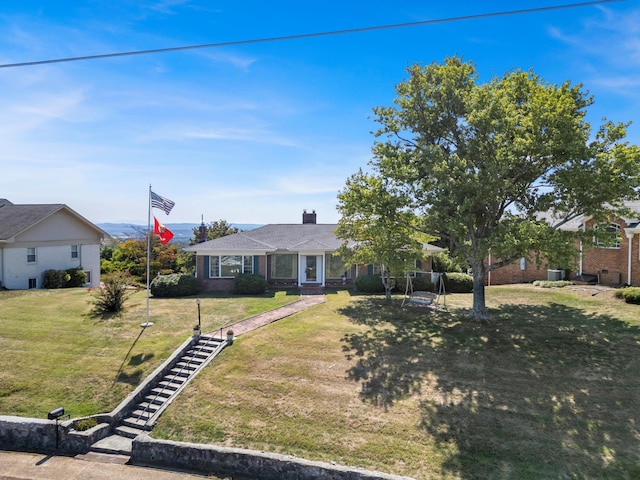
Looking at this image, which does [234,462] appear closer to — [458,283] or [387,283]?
[387,283]

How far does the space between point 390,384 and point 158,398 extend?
777cm

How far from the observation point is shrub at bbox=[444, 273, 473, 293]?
2498 cm

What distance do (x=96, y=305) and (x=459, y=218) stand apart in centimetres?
1807

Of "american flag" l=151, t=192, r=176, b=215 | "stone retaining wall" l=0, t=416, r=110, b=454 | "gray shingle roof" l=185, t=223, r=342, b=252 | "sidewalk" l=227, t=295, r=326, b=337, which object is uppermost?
"american flag" l=151, t=192, r=176, b=215

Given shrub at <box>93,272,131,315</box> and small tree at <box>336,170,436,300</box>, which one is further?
shrub at <box>93,272,131,315</box>

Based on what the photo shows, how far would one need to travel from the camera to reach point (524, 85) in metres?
15.8

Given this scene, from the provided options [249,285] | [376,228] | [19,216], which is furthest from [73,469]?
[19,216]

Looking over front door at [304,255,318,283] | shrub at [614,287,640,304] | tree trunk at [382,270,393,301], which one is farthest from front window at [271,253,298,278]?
shrub at [614,287,640,304]

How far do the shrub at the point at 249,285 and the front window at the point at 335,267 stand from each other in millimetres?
4760

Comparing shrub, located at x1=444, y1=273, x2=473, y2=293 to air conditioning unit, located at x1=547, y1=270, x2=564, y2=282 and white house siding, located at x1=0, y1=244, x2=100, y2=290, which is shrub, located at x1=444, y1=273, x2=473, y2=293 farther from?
white house siding, located at x1=0, y1=244, x2=100, y2=290

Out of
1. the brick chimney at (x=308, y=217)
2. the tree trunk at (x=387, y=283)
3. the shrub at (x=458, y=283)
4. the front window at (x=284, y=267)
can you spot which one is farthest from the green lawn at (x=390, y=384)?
the brick chimney at (x=308, y=217)

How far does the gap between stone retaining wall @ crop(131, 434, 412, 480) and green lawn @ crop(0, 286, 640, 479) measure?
0.36 m

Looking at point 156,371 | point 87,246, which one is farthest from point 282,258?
point 87,246

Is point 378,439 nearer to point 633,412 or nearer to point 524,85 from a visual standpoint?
point 633,412
